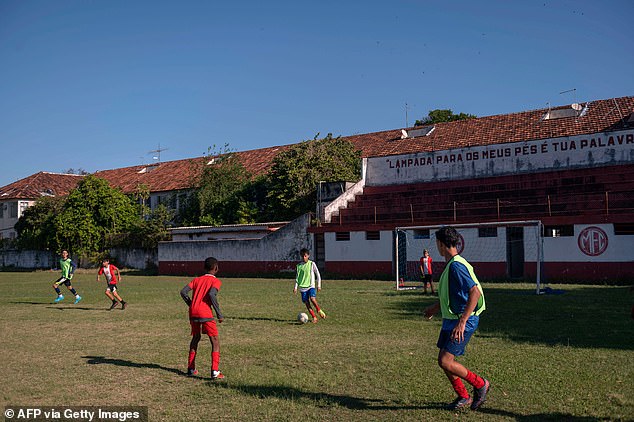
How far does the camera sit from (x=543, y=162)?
32719 mm

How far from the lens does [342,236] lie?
32.7 meters

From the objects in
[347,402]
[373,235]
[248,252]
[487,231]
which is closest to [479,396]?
[347,402]

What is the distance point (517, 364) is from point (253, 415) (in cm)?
419

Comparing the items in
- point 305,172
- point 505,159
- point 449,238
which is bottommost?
point 449,238

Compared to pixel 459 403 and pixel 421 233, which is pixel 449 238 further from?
A: pixel 421 233

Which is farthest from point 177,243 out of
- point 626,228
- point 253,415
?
point 253,415

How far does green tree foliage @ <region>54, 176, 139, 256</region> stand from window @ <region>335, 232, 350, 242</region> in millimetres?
20091

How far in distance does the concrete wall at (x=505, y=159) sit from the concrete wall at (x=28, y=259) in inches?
1151

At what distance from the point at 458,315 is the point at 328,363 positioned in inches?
132

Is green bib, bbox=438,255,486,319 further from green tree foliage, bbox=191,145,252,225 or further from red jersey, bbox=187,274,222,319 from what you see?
green tree foliage, bbox=191,145,252,225

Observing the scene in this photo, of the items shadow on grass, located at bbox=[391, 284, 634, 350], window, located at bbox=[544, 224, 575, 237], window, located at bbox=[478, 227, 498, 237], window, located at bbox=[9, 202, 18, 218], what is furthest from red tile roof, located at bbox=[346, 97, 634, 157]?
window, located at bbox=[9, 202, 18, 218]

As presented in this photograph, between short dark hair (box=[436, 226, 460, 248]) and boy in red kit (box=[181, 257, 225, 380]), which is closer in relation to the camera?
short dark hair (box=[436, 226, 460, 248])

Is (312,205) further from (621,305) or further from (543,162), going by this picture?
(621,305)

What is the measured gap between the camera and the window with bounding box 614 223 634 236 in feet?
80.1
